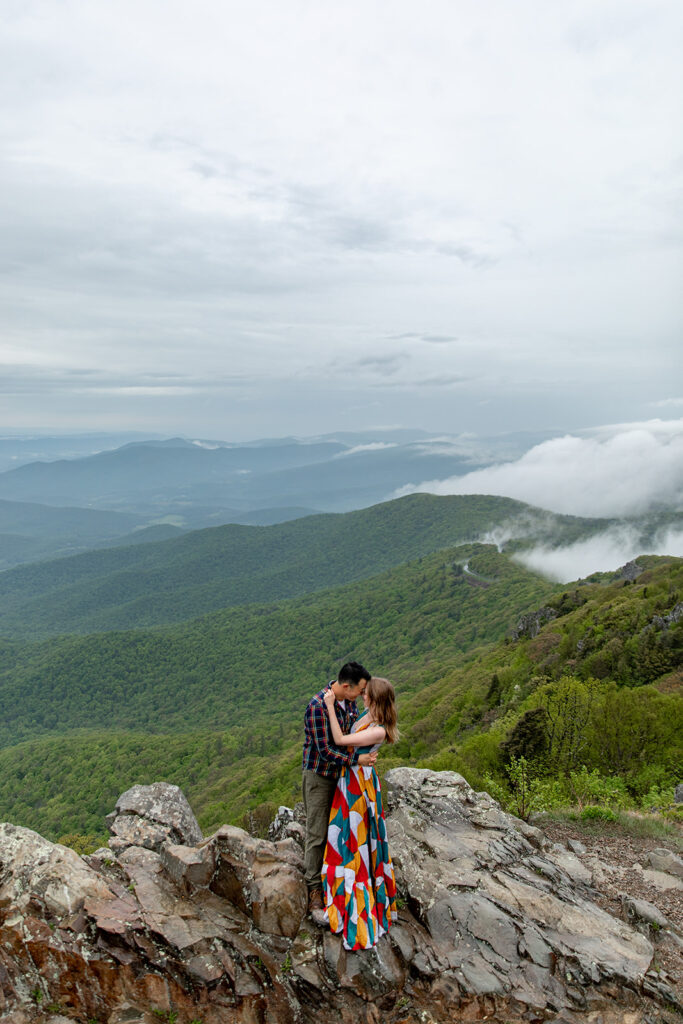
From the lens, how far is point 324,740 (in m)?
8.12

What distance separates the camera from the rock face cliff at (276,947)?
751 centimetres

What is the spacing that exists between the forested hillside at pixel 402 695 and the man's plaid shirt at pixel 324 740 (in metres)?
11.2

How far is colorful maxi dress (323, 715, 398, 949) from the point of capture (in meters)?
8.27

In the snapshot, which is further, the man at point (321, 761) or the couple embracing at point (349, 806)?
the man at point (321, 761)

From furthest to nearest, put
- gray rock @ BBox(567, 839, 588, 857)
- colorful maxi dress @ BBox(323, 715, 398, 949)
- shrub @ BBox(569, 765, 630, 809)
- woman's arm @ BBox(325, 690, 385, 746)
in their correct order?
shrub @ BBox(569, 765, 630, 809) < gray rock @ BBox(567, 839, 588, 857) < colorful maxi dress @ BBox(323, 715, 398, 949) < woman's arm @ BBox(325, 690, 385, 746)

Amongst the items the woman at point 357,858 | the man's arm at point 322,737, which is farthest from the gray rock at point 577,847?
the man's arm at point 322,737

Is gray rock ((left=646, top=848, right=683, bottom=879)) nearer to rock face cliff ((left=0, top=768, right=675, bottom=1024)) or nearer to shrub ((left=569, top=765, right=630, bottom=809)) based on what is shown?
shrub ((left=569, top=765, right=630, bottom=809))

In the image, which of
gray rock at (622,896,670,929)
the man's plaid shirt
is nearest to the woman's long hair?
the man's plaid shirt

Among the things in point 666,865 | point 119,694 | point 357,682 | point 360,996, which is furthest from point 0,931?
point 119,694

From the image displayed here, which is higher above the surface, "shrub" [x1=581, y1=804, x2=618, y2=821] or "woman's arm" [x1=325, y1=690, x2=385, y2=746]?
"woman's arm" [x1=325, y1=690, x2=385, y2=746]

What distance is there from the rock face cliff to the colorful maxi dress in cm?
45

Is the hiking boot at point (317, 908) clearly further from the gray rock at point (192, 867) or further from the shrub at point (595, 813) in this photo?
the shrub at point (595, 813)

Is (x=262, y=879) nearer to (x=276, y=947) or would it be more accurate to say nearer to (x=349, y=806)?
(x=276, y=947)

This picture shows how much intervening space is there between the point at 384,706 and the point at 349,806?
2023mm
